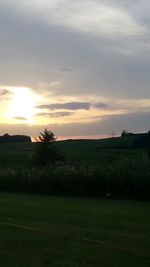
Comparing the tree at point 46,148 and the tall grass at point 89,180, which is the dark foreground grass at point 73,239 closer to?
the tall grass at point 89,180

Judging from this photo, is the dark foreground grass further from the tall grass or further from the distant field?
the distant field

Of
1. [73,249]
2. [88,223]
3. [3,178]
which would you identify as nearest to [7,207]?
[88,223]

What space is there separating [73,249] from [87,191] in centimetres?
2220

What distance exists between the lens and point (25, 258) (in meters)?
10.3

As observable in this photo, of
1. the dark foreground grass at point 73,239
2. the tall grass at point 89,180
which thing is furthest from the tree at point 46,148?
the dark foreground grass at point 73,239

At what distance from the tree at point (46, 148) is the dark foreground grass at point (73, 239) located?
63.7 metres

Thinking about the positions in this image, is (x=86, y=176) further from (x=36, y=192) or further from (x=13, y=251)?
(x=13, y=251)

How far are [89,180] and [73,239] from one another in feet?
68.9

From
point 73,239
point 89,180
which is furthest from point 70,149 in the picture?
point 73,239

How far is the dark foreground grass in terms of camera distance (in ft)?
33.2

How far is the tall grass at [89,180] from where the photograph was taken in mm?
31603

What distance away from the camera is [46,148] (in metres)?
86.0

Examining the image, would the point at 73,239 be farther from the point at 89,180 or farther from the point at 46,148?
the point at 46,148

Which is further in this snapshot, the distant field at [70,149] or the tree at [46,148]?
the distant field at [70,149]
